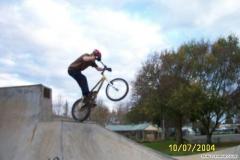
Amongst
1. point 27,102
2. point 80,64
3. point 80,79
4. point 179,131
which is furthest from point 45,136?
point 179,131

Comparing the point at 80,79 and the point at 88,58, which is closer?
the point at 88,58

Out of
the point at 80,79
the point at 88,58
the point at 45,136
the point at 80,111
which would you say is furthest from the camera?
the point at 80,111

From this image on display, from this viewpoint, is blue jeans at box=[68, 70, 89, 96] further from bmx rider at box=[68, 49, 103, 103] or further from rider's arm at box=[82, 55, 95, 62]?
rider's arm at box=[82, 55, 95, 62]

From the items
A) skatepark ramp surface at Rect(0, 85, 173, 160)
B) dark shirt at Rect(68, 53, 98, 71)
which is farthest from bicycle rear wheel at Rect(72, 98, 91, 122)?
dark shirt at Rect(68, 53, 98, 71)

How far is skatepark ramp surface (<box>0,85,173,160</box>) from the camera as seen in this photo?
32.6ft

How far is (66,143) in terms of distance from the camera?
10.0m

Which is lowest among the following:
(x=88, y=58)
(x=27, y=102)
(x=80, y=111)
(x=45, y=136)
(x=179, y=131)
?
(x=45, y=136)

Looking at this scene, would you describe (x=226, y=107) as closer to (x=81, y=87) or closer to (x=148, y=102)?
(x=148, y=102)

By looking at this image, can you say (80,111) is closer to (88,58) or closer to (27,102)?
(27,102)

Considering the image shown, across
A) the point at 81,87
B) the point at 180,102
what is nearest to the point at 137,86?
the point at 180,102

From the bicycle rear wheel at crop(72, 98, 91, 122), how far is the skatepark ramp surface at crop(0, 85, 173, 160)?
1.22 ft

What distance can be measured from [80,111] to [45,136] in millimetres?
1694

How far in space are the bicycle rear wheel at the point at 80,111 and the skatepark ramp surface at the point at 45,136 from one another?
0.37 m

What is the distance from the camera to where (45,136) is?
1023 cm
